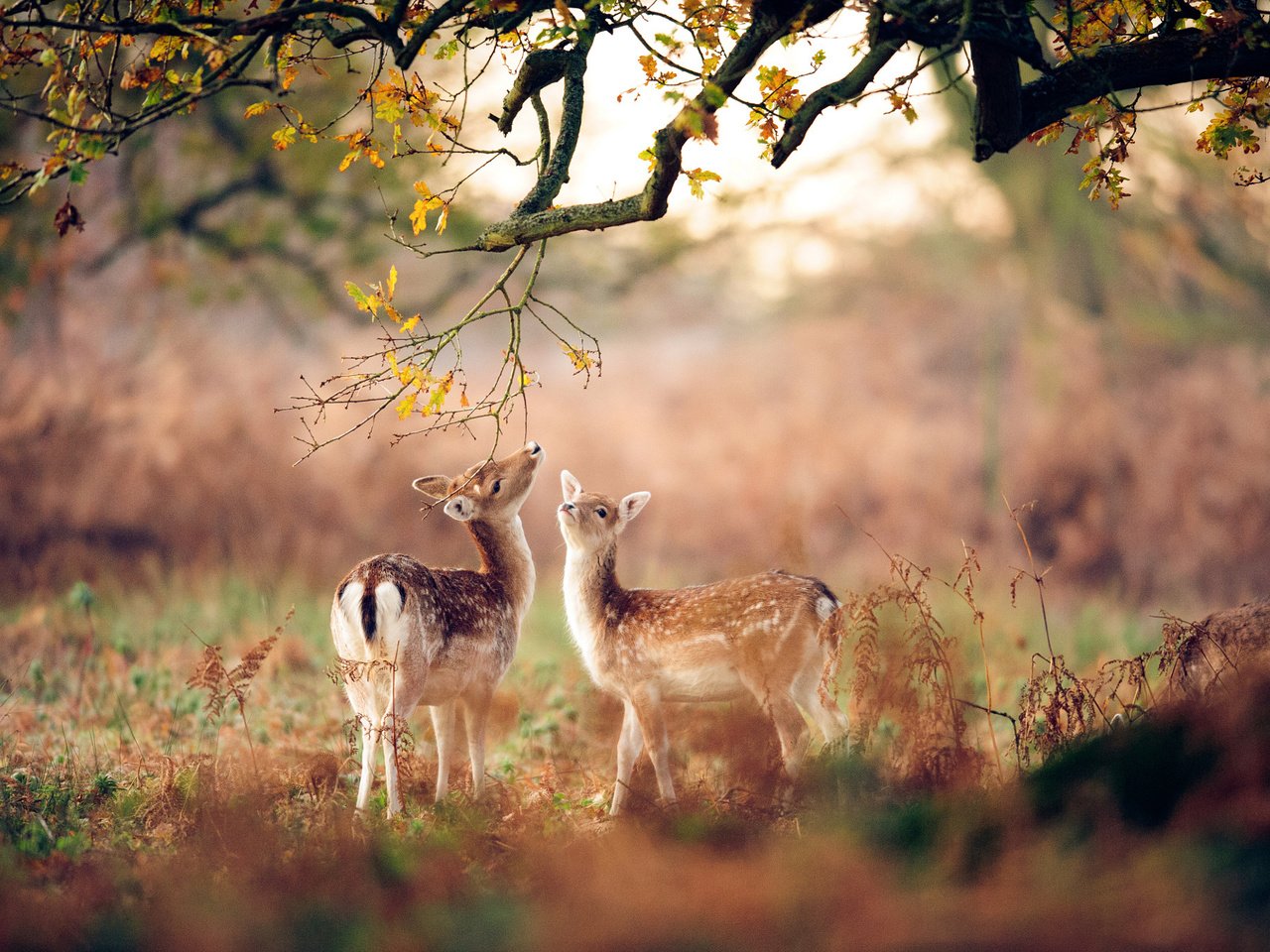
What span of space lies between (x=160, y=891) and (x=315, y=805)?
1822 mm

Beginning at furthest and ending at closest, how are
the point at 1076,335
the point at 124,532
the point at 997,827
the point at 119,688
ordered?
the point at 1076,335 < the point at 124,532 < the point at 119,688 < the point at 997,827

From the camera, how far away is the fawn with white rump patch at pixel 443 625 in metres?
6.16

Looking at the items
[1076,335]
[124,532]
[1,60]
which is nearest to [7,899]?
[1,60]

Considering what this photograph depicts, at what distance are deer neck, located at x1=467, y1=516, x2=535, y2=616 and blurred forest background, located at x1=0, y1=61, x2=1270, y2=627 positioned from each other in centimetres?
561

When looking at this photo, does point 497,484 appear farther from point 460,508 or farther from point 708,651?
point 708,651

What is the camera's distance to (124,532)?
13562 mm

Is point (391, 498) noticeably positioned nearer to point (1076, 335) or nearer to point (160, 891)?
point (1076, 335)

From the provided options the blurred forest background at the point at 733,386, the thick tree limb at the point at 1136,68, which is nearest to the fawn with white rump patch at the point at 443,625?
the thick tree limb at the point at 1136,68

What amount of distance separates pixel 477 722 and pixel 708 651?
1.27 m

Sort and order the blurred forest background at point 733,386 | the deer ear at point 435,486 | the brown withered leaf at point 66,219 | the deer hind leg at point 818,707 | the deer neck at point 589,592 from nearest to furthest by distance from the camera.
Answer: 1. the brown withered leaf at point 66,219
2. the deer hind leg at point 818,707
3. the deer neck at point 589,592
4. the deer ear at point 435,486
5. the blurred forest background at point 733,386

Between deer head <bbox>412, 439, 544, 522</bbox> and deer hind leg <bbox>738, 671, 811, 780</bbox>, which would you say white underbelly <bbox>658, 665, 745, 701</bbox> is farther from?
deer head <bbox>412, 439, 544, 522</bbox>

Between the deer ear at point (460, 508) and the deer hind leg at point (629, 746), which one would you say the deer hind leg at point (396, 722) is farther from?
the deer ear at point (460, 508)

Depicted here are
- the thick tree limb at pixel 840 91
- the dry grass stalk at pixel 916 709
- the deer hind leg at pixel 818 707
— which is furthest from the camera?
the deer hind leg at pixel 818 707

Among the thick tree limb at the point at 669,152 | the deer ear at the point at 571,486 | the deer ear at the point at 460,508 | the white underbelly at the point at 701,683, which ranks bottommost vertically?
the white underbelly at the point at 701,683
